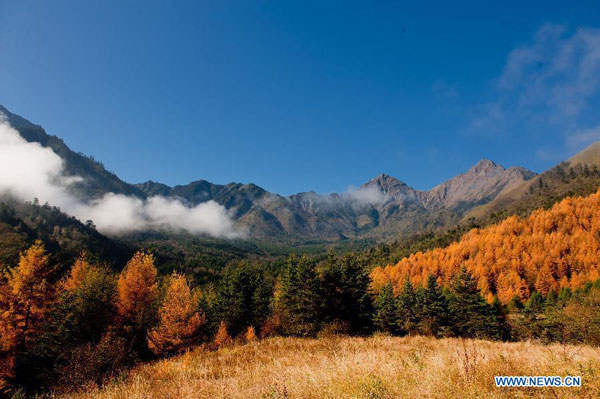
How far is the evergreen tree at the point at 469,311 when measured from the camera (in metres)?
55.2

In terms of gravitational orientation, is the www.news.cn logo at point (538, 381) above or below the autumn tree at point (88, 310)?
above

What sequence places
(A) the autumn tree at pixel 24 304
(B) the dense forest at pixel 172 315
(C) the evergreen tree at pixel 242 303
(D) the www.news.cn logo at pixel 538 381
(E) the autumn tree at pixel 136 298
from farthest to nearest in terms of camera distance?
(C) the evergreen tree at pixel 242 303 < (E) the autumn tree at pixel 136 298 < (A) the autumn tree at pixel 24 304 < (B) the dense forest at pixel 172 315 < (D) the www.news.cn logo at pixel 538 381

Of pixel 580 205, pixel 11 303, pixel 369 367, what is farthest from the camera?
pixel 580 205

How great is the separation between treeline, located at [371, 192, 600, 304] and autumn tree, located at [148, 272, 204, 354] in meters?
85.7

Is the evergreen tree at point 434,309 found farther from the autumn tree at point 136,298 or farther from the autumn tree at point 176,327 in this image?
the autumn tree at point 136,298

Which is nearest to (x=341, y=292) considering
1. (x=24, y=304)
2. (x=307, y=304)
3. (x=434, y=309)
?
(x=307, y=304)

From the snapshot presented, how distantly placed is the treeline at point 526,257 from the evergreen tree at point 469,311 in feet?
134

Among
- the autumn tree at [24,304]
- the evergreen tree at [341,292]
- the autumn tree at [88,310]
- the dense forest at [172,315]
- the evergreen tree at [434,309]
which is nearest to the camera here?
the dense forest at [172,315]

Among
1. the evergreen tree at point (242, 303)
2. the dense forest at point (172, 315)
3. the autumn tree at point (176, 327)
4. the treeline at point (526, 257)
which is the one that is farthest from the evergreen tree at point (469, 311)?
the autumn tree at point (176, 327)

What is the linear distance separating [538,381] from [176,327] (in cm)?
4085

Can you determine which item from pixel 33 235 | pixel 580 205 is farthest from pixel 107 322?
pixel 580 205

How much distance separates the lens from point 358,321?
37.8 metres

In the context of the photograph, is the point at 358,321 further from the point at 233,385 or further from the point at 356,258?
the point at 233,385

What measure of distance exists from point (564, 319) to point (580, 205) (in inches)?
6097
